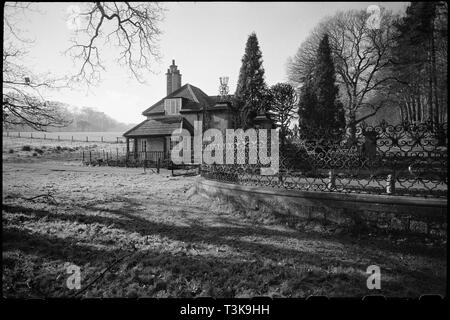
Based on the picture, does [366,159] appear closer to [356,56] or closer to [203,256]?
[203,256]

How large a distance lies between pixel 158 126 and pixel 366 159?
2384 centimetres

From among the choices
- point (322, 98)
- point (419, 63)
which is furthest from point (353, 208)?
point (322, 98)

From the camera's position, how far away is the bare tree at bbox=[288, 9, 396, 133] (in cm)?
1977

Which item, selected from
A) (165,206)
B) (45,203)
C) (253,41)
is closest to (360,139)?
(165,206)

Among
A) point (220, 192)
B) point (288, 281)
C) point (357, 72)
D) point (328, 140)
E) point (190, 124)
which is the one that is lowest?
point (288, 281)

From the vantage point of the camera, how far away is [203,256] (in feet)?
13.7

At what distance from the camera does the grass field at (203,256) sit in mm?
3305

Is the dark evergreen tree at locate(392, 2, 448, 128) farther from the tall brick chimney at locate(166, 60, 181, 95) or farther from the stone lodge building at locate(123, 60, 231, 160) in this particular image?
the tall brick chimney at locate(166, 60, 181, 95)

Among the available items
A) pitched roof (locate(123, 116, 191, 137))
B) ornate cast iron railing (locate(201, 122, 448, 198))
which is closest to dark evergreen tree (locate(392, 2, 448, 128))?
ornate cast iron railing (locate(201, 122, 448, 198))

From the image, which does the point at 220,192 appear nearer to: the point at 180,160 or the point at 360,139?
the point at 360,139

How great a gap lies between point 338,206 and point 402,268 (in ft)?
5.38

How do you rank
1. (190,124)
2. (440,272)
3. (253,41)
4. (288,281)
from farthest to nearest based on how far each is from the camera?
1. (190,124)
2. (253,41)
3. (440,272)
4. (288,281)

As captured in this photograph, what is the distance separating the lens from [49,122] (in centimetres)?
711

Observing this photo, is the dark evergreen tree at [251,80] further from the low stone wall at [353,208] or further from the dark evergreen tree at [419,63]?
the low stone wall at [353,208]
